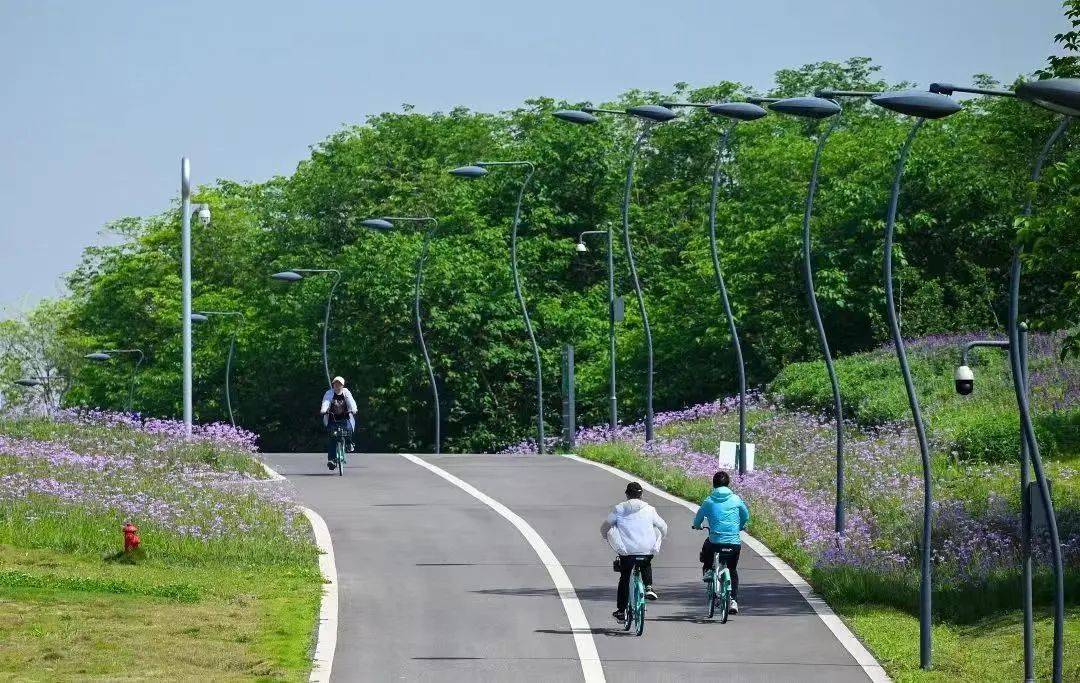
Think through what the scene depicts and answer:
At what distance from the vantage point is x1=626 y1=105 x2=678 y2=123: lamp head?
3089 centimetres

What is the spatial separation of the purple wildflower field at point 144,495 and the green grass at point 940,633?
284 inches

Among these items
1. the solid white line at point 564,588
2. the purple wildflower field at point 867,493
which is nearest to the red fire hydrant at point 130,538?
the solid white line at point 564,588

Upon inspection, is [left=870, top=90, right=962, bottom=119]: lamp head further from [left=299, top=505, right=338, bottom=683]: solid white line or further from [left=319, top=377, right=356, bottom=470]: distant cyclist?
[left=319, top=377, right=356, bottom=470]: distant cyclist

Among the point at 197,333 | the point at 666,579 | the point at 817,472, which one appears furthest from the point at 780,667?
→ the point at 197,333

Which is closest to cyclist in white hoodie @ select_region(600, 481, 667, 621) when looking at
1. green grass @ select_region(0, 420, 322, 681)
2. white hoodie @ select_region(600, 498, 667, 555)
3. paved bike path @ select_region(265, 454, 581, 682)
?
white hoodie @ select_region(600, 498, 667, 555)

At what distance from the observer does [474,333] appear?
76500 millimetres

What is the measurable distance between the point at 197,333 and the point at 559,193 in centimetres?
2050

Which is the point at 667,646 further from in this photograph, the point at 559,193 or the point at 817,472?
the point at 559,193

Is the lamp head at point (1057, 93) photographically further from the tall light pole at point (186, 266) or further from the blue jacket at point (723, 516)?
the tall light pole at point (186, 266)

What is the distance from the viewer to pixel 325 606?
22.1 meters

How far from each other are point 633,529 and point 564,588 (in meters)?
3.45

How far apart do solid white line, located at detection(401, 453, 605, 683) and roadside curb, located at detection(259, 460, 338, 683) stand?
7.87 ft

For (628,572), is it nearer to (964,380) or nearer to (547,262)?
(964,380)

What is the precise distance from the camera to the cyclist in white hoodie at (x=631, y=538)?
20328 millimetres
